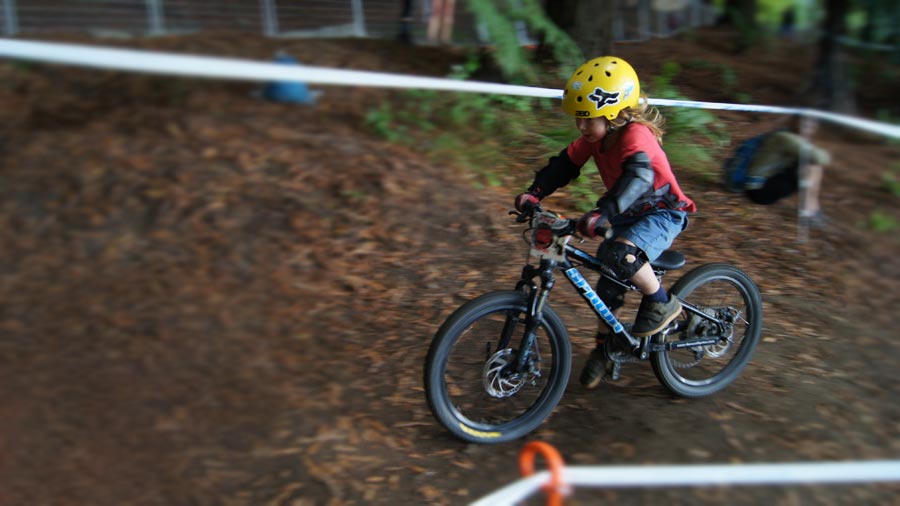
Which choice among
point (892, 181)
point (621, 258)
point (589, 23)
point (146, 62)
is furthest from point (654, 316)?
point (892, 181)

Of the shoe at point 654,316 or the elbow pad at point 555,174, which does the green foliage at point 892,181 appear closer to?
the shoe at point 654,316

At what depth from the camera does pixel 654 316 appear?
3781 mm

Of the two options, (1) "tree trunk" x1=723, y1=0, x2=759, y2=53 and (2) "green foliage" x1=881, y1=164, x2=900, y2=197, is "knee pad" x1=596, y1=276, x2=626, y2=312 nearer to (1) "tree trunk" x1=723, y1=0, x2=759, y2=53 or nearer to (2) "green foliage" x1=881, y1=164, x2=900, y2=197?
(2) "green foliage" x1=881, y1=164, x2=900, y2=197


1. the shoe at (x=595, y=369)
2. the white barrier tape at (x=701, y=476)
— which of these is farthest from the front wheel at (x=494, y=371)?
the white barrier tape at (x=701, y=476)

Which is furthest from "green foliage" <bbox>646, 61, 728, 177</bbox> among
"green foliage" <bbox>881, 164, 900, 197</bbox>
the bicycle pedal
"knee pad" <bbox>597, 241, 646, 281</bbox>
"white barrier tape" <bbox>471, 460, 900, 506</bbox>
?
"white barrier tape" <bbox>471, 460, 900, 506</bbox>

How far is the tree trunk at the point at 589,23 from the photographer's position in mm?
7629

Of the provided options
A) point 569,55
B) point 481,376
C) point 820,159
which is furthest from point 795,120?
point 481,376

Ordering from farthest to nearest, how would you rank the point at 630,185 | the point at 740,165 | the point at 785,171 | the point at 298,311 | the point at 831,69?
the point at 831,69 → the point at 740,165 → the point at 785,171 → the point at 298,311 → the point at 630,185

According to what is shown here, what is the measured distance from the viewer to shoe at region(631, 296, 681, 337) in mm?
3781

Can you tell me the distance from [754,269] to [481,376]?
10.7ft

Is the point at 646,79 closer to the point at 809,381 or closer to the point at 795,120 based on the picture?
the point at 795,120

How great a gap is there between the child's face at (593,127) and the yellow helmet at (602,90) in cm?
4

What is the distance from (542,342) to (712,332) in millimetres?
1204

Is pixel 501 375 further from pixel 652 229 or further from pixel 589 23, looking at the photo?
pixel 589 23
